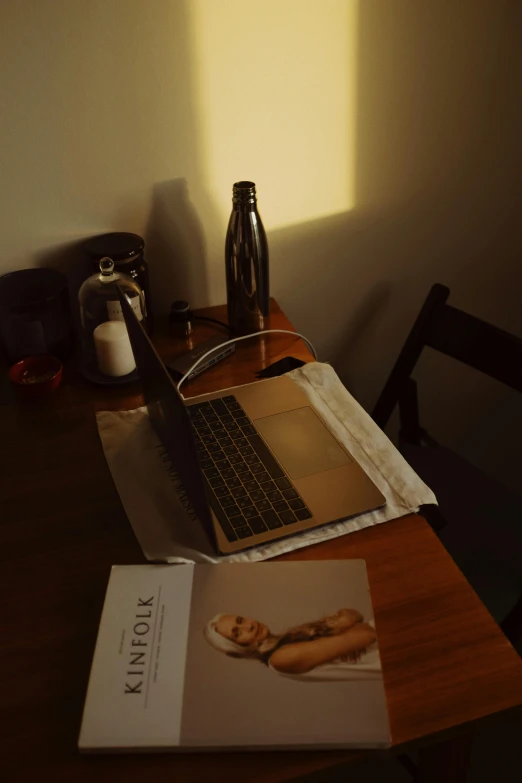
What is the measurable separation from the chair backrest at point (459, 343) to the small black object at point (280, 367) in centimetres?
29

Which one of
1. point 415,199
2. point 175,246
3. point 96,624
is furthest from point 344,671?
point 415,199

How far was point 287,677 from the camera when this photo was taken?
26.5 inches

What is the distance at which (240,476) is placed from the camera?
909 mm

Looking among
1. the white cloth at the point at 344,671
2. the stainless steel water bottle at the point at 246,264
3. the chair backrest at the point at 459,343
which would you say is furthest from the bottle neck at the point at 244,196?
the white cloth at the point at 344,671

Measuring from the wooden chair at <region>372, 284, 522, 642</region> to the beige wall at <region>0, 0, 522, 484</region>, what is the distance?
0.72 ft

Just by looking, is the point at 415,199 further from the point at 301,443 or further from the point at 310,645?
the point at 310,645

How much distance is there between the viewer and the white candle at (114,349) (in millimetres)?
1081

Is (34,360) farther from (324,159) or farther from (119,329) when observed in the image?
(324,159)

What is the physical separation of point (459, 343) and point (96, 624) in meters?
0.82

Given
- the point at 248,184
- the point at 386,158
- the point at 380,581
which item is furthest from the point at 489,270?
the point at 380,581

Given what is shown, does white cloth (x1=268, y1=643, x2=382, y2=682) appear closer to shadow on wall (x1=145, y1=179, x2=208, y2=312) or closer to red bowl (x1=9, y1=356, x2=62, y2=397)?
red bowl (x1=9, y1=356, x2=62, y2=397)

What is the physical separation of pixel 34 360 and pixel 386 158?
0.76 metres

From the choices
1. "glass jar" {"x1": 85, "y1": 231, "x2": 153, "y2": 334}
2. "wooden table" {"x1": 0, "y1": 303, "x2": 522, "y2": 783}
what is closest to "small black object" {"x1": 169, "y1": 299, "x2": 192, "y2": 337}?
"glass jar" {"x1": 85, "y1": 231, "x2": 153, "y2": 334}

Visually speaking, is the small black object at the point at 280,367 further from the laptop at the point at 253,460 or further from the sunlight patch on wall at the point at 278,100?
the sunlight patch on wall at the point at 278,100
